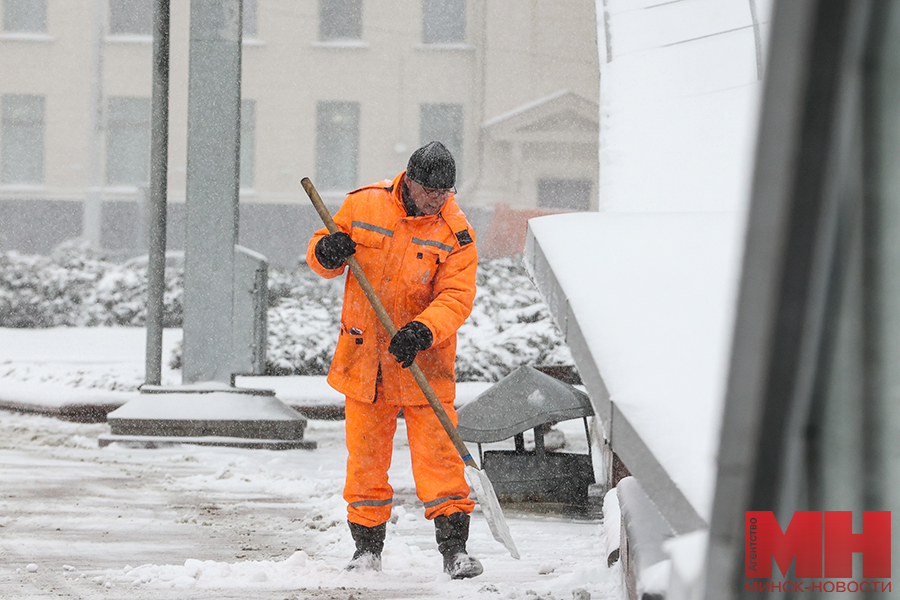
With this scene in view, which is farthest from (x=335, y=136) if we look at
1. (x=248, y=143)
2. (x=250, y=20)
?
(x=250, y=20)

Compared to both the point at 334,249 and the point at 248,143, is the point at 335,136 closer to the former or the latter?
the point at 248,143

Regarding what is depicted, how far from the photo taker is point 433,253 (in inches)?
144

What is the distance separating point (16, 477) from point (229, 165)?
2.53m

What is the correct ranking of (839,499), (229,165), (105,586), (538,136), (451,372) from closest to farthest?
1. (839,499)
2. (105,586)
3. (451,372)
4. (229,165)
5. (538,136)

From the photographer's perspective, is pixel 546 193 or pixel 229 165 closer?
pixel 229 165

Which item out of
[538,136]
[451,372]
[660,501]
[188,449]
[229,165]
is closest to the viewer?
[660,501]

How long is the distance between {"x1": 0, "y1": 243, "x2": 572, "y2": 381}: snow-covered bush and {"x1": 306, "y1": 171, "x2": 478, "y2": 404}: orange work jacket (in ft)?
20.0

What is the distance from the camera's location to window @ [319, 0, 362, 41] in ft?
66.4

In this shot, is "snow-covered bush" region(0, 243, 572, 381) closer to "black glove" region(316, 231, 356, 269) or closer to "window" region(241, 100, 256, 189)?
"black glove" region(316, 231, 356, 269)

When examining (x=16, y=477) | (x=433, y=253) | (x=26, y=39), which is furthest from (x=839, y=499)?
(x=26, y=39)

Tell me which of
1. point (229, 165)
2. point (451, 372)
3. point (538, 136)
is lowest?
point (451, 372)

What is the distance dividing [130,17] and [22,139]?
3.23 m

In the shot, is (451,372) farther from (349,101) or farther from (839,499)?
(349,101)

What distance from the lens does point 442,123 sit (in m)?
19.9
